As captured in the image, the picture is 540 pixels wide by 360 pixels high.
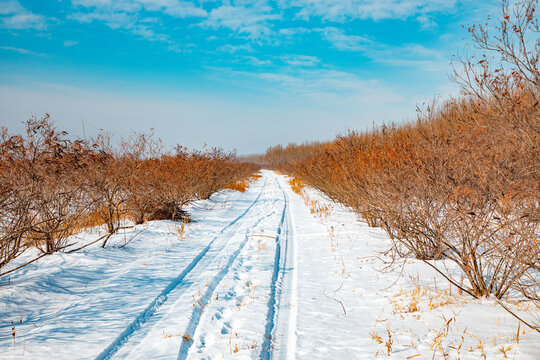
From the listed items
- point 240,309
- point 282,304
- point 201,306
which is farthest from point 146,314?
point 282,304

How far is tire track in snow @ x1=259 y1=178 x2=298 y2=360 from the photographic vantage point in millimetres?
3131

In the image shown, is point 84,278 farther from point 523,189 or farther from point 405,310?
point 523,189

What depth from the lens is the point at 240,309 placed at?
400 centimetres

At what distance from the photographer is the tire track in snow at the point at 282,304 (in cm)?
313

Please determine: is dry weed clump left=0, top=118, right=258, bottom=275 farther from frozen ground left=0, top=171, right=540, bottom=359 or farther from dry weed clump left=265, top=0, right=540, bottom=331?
dry weed clump left=265, top=0, right=540, bottom=331

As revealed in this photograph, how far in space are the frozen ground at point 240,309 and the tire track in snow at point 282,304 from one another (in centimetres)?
2

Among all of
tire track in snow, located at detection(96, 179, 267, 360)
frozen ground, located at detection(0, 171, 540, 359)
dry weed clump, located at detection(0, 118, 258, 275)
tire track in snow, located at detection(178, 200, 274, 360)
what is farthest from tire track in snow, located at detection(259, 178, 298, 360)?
dry weed clump, located at detection(0, 118, 258, 275)

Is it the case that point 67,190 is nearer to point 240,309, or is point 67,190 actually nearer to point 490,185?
point 240,309

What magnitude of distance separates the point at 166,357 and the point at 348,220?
8422 millimetres

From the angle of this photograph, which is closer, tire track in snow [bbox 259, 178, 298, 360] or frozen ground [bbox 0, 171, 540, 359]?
frozen ground [bbox 0, 171, 540, 359]

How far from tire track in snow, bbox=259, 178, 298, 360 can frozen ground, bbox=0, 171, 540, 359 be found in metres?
0.02

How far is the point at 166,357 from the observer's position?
114 inches

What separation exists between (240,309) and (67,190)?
14.2 ft

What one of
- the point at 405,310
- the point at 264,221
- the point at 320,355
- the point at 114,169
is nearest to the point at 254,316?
the point at 320,355
